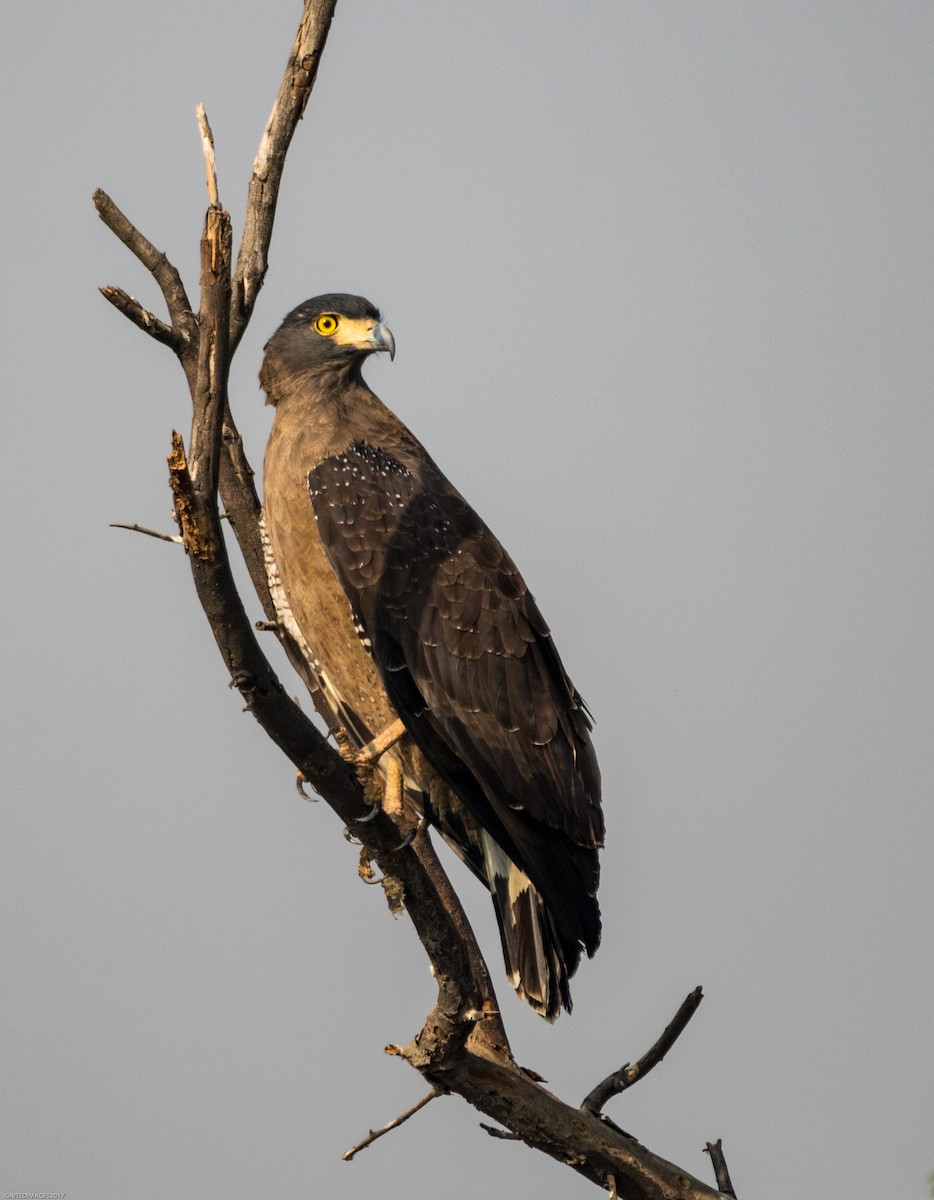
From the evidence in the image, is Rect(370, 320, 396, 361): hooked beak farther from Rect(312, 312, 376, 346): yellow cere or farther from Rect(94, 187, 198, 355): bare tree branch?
Rect(94, 187, 198, 355): bare tree branch

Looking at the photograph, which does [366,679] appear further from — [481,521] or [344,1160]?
[344,1160]

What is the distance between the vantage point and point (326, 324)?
6.84m

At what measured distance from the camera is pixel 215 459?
12.2 feet

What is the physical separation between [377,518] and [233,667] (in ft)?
6.93

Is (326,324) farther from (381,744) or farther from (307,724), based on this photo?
(307,724)

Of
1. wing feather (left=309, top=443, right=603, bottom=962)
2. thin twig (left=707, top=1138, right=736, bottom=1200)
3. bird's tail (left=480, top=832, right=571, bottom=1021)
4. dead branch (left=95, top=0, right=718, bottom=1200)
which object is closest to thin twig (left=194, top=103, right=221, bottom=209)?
dead branch (left=95, top=0, right=718, bottom=1200)

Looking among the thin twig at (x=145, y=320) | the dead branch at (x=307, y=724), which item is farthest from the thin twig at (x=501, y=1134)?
the thin twig at (x=145, y=320)

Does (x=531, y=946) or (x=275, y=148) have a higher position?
(x=275, y=148)

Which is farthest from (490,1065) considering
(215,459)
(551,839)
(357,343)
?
(357,343)

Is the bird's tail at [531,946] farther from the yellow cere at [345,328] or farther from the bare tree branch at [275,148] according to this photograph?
the bare tree branch at [275,148]

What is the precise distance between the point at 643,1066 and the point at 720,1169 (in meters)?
0.51

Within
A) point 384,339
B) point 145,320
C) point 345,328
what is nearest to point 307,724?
point 145,320

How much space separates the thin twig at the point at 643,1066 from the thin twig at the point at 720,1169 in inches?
16.3

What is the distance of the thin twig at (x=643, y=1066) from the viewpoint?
5.37 m
